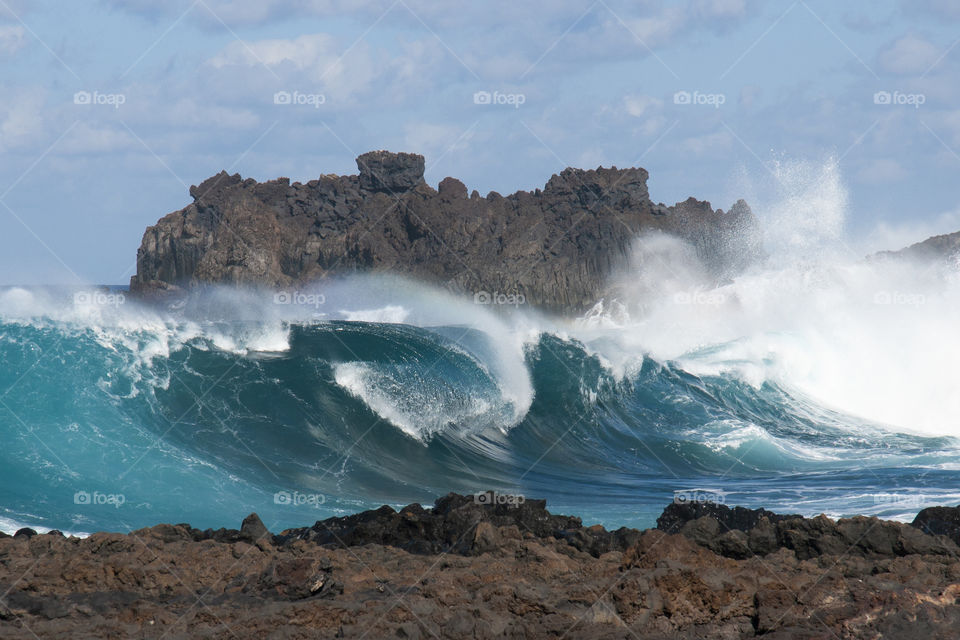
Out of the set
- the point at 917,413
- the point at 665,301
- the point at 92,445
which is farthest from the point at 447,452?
the point at 665,301

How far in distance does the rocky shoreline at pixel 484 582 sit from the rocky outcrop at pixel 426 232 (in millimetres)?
54309

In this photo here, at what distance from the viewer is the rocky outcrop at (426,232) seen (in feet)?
209

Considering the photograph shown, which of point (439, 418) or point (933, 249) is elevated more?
point (933, 249)

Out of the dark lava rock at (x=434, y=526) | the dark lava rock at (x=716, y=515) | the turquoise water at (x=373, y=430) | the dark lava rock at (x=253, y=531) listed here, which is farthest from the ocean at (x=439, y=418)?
the dark lava rock at (x=253, y=531)

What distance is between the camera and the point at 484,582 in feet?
20.0

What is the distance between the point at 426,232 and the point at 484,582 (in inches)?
2445

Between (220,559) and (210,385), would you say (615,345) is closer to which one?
(210,385)

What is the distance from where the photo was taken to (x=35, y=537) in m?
7.38

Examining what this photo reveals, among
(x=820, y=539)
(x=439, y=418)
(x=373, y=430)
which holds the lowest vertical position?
(x=820, y=539)

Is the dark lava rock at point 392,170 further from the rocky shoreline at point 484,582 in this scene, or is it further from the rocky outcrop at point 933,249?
the rocky shoreline at point 484,582

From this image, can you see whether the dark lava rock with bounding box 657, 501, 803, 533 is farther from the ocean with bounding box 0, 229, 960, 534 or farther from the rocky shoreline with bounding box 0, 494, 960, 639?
the ocean with bounding box 0, 229, 960, 534

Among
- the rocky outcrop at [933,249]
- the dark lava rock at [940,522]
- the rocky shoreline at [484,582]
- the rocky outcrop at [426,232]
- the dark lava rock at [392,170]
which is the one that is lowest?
the rocky shoreline at [484,582]

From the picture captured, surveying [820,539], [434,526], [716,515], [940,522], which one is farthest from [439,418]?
[820,539]

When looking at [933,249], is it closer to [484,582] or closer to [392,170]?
[392,170]
